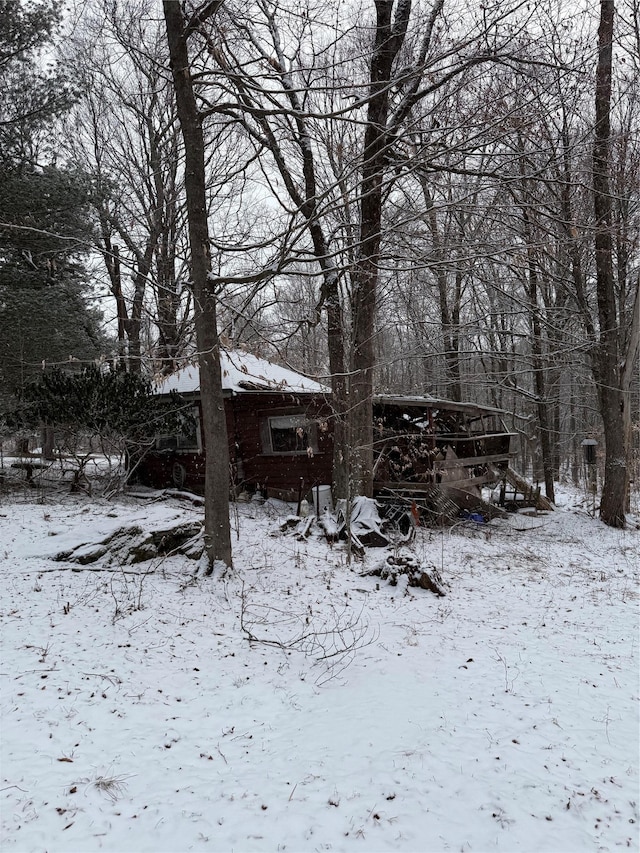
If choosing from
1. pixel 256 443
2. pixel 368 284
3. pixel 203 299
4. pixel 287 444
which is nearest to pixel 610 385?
pixel 368 284

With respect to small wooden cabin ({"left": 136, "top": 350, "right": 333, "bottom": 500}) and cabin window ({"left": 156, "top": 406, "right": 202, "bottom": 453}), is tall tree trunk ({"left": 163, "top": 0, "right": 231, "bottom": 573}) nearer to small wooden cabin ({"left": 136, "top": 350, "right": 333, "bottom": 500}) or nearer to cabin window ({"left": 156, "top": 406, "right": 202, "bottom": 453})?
small wooden cabin ({"left": 136, "top": 350, "right": 333, "bottom": 500})

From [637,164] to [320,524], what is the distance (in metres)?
9.67

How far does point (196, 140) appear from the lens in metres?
6.73

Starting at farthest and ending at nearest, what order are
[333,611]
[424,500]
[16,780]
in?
[424,500], [333,611], [16,780]

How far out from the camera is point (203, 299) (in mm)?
6543

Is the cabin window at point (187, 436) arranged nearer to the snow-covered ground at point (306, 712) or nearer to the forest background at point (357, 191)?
the forest background at point (357, 191)

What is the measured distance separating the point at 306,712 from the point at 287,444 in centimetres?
1056

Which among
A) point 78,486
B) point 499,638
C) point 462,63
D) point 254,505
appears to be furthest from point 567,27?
point 78,486

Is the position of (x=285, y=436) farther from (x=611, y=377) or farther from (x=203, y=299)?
(x=611, y=377)

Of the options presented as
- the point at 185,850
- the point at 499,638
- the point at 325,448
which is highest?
the point at 325,448

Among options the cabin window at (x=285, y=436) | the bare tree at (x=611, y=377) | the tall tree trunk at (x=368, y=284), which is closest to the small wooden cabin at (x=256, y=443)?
the cabin window at (x=285, y=436)

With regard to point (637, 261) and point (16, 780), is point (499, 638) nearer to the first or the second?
point (16, 780)

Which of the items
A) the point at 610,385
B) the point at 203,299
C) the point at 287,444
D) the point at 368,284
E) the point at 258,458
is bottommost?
the point at 258,458

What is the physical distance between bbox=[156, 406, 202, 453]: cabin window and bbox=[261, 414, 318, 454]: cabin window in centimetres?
198
